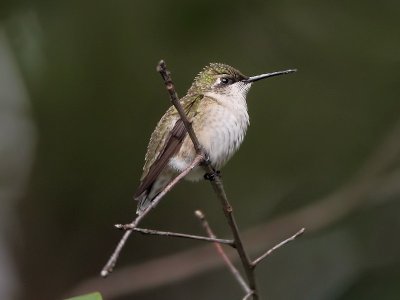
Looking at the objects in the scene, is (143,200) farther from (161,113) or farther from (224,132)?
(161,113)

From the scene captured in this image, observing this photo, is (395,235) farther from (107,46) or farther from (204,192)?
(107,46)

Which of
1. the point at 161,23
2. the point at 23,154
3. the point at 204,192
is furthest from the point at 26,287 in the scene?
the point at 161,23

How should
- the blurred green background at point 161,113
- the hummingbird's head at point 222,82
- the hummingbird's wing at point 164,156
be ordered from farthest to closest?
the blurred green background at point 161,113 < the hummingbird's head at point 222,82 < the hummingbird's wing at point 164,156

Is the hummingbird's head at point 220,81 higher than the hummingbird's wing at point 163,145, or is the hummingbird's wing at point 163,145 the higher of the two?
the hummingbird's head at point 220,81

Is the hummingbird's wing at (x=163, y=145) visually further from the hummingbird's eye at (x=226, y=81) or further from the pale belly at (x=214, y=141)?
the hummingbird's eye at (x=226, y=81)

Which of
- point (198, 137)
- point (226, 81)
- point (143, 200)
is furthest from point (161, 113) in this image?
point (143, 200)

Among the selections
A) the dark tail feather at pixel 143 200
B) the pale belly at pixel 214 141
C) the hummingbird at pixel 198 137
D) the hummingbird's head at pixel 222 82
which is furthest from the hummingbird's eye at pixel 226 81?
the dark tail feather at pixel 143 200
